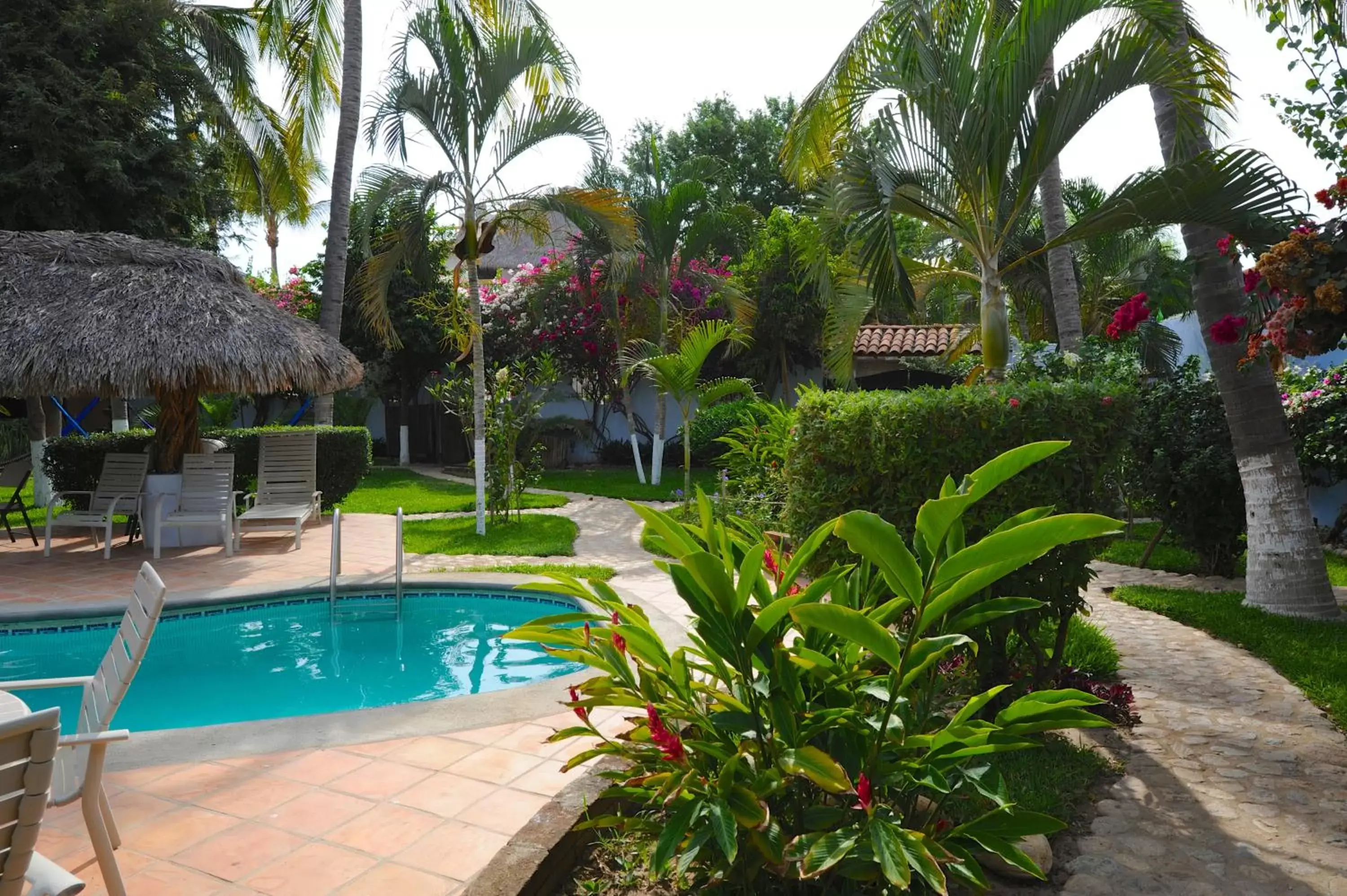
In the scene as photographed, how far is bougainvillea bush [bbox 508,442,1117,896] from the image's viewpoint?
197 cm

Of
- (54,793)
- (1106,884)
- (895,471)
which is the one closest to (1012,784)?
(1106,884)

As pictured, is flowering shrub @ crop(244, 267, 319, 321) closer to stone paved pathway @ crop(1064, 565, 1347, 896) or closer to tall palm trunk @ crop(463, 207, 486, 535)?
tall palm trunk @ crop(463, 207, 486, 535)

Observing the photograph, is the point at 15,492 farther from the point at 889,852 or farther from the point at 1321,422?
the point at 1321,422

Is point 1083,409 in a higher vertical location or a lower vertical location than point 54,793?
higher

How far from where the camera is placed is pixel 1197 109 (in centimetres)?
654

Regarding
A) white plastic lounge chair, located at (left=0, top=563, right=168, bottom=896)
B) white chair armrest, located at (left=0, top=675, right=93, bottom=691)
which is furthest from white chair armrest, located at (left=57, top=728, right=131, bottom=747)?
white chair armrest, located at (left=0, top=675, right=93, bottom=691)

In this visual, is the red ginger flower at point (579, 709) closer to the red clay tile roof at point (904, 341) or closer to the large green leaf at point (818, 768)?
the large green leaf at point (818, 768)

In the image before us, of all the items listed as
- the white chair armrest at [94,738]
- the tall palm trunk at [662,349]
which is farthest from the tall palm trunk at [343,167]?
the white chair armrest at [94,738]

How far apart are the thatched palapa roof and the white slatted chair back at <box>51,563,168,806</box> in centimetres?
686

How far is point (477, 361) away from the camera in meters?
11.0

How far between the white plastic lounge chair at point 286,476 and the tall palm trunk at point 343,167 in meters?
2.03

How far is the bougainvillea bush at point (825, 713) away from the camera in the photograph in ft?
6.46

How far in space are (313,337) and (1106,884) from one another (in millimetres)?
10017

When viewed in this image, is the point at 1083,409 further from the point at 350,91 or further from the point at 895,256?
the point at 350,91
